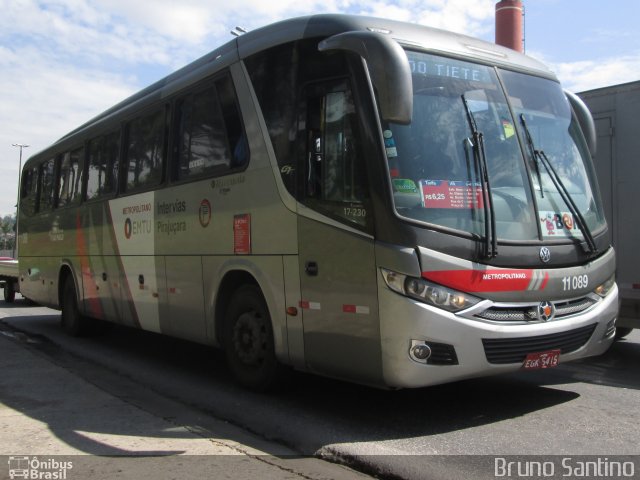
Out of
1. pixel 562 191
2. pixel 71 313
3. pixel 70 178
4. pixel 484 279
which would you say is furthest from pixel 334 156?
pixel 71 313

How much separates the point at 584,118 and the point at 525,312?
8.51 feet

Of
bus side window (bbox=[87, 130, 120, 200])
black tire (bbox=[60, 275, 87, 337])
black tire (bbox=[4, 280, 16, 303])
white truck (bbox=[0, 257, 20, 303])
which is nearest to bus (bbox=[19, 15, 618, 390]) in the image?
bus side window (bbox=[87, 130, 120, 200])

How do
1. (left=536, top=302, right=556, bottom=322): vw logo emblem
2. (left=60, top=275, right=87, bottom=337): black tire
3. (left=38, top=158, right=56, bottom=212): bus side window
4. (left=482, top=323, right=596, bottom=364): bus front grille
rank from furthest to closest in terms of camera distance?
1. (left=38, top=158, right=56, bottom=212): bus side window
2. (left=60, top=275, right=87, bottom=337): black tire
3. (left=536, top=302, right=556, bottom=322): vw logo emblem
4. (left=482, top=323, right=596, bottom=364): bus front grille

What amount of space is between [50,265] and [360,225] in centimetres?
939

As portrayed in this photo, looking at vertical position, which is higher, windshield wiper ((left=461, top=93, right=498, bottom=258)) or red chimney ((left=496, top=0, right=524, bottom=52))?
red chimney ((left=496, top=0, right=524, bottom=52))

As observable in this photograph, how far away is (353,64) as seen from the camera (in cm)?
512

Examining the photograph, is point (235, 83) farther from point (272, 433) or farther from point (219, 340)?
point (272, 433)

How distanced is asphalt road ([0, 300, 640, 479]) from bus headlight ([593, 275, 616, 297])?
1.04 meters

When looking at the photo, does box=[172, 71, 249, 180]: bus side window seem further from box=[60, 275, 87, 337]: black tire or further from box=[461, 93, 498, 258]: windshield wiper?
box=[60, 275, 87, 337]: black tire

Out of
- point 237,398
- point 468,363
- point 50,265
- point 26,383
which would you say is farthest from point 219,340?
point 50,265

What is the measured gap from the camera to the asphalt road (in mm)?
4562

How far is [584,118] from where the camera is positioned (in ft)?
21.6

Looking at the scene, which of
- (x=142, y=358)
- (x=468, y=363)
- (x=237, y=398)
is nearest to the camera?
(x=468, y=363)

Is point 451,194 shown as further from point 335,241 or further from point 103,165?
point 103,165
